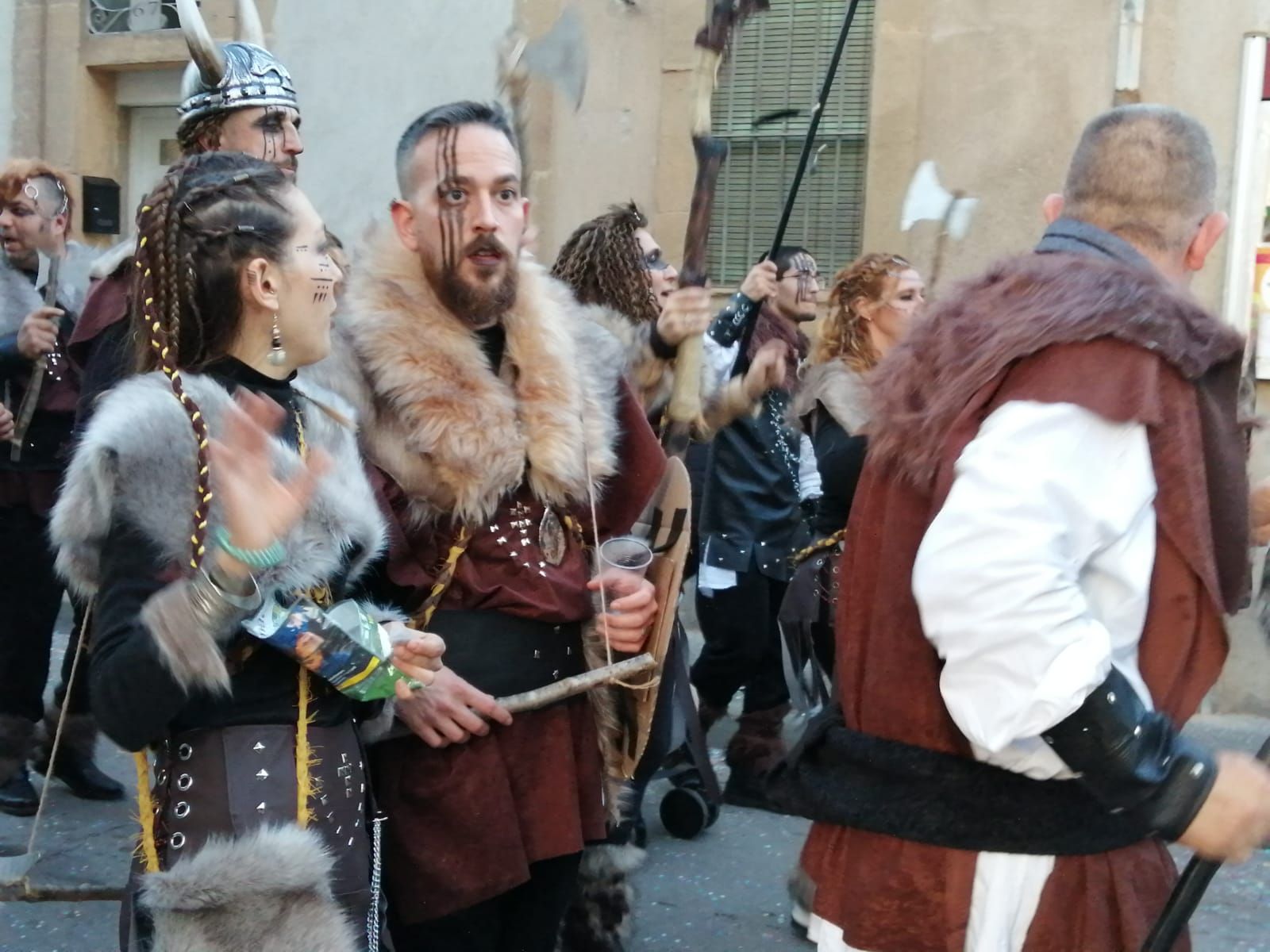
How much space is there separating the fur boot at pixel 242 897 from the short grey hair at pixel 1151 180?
1.48 metres

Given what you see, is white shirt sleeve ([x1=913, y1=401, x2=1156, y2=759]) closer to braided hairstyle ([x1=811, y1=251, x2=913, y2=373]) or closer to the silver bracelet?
the silver bracelet

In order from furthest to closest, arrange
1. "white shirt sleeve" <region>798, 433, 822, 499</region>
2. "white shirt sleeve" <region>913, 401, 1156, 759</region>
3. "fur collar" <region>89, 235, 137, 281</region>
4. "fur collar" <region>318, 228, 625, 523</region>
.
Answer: "white shirt sleeve" <region>798, 433, 822, 499</region> < "fur collar" <region>89, 235, 137, 281</region> < "fur collar" <region>318, 228, 625, 523</region> < "white shirt sleeve" <region>913, 401, 1156, 759</region>

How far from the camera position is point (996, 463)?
1739 mm

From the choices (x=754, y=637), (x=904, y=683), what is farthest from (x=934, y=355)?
(x=754, y=637)

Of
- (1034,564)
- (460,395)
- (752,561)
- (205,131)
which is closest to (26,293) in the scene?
(205,131)

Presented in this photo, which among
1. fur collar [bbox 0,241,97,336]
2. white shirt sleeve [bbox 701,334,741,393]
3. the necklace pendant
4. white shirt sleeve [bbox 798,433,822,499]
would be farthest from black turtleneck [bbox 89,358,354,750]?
white shirt sleeve [bbox 798,433,822,499]

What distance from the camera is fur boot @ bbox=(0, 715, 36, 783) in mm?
4484

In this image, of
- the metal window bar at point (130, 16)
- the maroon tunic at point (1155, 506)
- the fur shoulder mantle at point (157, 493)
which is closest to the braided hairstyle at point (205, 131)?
the fur shoulder mantle at point (157, 493)

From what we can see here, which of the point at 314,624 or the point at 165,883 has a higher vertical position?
the point at 314,624

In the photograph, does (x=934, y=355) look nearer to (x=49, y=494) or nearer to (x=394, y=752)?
(x=394, y=752)

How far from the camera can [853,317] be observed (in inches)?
174

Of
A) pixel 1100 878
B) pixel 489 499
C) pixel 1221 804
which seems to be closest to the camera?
pixel 1221 804

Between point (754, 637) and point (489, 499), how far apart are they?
2.51 m

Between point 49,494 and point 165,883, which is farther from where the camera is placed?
point 49,494
